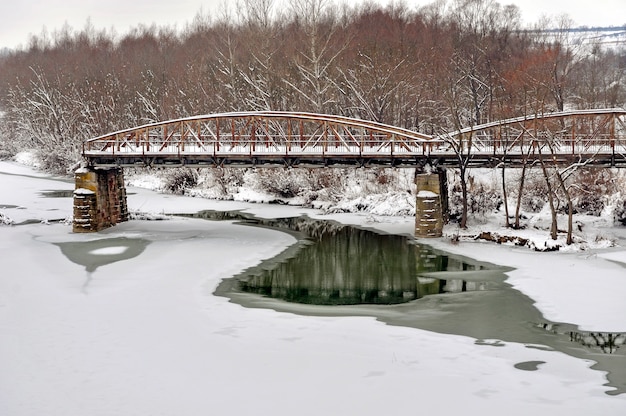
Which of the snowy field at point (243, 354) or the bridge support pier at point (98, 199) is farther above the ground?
the bridge support pier at point (98, 199)

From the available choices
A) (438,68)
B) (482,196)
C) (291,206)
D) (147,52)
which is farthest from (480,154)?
(147,52)

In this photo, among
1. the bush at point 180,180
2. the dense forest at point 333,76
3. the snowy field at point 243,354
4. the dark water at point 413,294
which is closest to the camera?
the snowy field at point 243,354

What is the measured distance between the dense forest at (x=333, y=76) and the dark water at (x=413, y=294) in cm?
1484

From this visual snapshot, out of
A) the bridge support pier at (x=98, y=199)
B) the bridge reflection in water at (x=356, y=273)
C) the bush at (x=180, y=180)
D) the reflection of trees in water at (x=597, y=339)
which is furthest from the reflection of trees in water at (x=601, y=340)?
the bush at (x=180, y=180)

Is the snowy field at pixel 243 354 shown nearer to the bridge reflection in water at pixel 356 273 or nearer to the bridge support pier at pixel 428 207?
the bridge reflection in water at pixel 356 273

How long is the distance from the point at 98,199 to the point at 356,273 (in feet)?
65.4

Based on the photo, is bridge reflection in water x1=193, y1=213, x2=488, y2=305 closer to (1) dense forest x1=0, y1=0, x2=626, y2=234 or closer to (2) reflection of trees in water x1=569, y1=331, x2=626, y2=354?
(2) reflection of trees in water x1=569, y1=331, x2=626, y2=354

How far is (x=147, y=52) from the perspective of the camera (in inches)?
4218

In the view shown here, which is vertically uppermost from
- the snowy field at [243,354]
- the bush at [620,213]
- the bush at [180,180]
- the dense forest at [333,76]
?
the dense forest at [333,76]

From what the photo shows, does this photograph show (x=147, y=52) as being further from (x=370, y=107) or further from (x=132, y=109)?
(x=370, y=107)

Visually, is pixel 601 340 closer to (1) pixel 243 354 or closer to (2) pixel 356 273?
(1) pixel 243 354

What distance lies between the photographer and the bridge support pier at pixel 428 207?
119ft

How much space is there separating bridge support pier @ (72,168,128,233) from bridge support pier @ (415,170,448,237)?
62.1 feet

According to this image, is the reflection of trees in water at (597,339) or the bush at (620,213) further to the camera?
the bush at (620,213)
